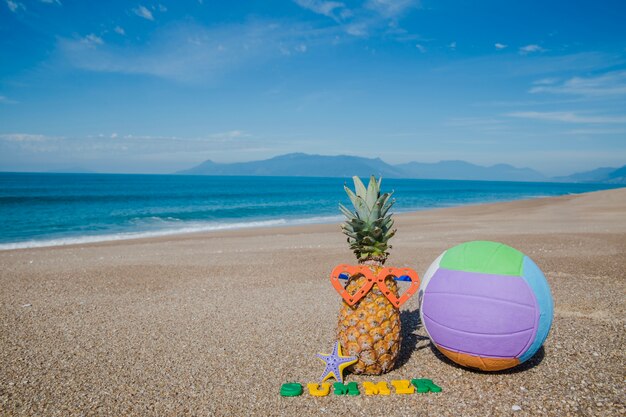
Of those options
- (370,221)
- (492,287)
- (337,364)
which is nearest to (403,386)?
(337,364)

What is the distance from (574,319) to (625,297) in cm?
236

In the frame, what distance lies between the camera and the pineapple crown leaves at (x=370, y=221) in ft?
16.6

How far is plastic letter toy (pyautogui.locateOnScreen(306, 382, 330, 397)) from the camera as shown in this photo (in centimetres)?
473

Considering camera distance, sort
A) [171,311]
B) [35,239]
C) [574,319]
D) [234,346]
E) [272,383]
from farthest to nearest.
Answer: [35,239], [171,311], [574,319], [234,346], [272,383]

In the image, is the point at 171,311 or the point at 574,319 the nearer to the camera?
the point at 574,319

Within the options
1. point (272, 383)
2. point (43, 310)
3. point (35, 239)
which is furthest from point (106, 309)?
point (35, 239)

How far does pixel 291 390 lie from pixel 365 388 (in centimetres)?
94

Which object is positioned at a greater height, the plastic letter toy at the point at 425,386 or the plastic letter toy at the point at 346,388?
the plastic letter toy at the point at 425,386

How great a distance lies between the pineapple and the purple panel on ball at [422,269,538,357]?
2.36 feet

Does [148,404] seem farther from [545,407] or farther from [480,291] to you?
[545,407]

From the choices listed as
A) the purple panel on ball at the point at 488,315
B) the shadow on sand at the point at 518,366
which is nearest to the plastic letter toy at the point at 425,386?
the purple panel on ball at the point at 488,315

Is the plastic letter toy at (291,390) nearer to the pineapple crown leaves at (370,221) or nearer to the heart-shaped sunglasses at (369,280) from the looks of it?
the heart-shaped sunglasses at (369,280)

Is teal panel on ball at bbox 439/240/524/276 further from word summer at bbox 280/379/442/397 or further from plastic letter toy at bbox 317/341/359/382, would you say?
plastic letter toy at bbox 317/341/359/382

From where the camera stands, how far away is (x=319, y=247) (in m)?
16.4
